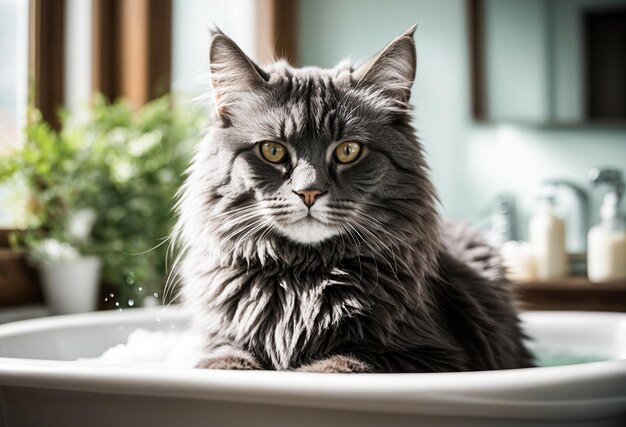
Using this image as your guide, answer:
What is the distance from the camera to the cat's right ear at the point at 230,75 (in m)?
1.18

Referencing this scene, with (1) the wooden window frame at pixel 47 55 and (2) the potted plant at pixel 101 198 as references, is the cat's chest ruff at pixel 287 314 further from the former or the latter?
(1) the wooden window frame at pixel 47 55

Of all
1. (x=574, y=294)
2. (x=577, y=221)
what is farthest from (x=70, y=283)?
(x=577, y=221)

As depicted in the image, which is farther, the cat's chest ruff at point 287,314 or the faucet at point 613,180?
the faucet at point 613,180

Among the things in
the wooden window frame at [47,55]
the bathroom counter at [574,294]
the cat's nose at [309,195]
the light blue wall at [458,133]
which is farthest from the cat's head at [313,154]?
the light blue wall at [458,133]

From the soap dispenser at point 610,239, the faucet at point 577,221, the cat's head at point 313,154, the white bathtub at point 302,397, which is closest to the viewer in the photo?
the white bathtub at point 302,397

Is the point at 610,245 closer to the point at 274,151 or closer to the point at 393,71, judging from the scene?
the point at 393,71

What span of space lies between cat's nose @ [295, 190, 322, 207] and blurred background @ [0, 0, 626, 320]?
2.19ft

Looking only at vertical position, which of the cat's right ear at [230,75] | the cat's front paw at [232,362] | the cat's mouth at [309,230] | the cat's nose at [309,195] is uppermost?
the cat's right ear at [230,75]

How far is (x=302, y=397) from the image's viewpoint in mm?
830

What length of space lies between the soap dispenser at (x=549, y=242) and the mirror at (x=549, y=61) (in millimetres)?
523

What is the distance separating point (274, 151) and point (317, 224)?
16 centimetres

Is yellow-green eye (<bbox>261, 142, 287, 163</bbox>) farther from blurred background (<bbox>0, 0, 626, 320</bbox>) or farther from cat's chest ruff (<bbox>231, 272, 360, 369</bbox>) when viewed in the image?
blurred background (<bbox>0, 0, 626, 320</bbox>)

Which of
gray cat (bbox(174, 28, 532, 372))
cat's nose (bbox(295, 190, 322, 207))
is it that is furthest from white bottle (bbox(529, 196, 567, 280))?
cat's nose (bbox(295, 190, 322, 207))

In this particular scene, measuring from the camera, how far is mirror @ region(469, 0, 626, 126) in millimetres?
2740
